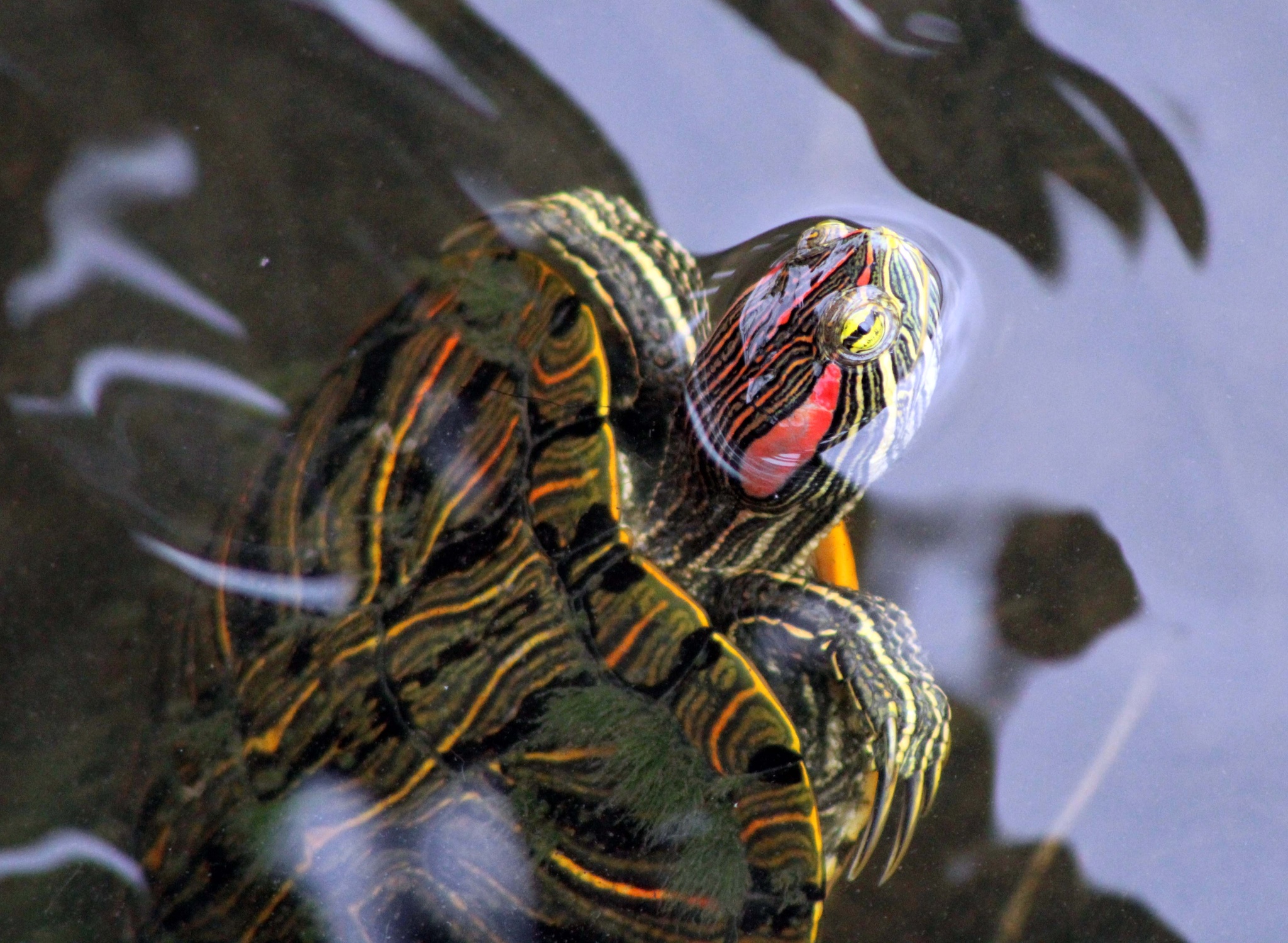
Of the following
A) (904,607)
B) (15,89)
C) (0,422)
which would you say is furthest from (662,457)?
(15,89)

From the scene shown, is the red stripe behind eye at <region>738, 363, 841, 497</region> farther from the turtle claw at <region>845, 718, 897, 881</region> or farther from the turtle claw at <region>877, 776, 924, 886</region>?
the turtle claw at <region>877, 776, 924, 886</region>

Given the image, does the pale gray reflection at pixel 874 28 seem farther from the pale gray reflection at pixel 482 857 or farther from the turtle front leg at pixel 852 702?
the pale gray reflection at pixel 482 857

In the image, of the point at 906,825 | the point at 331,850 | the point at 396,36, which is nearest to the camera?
the point at 331,850

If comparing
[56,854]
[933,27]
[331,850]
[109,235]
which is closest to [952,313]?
[933,27]

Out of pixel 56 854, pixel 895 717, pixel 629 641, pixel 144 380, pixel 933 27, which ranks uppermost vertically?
pixel 933 27

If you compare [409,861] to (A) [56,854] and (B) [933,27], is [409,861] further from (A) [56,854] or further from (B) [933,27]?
(B) [933,27]

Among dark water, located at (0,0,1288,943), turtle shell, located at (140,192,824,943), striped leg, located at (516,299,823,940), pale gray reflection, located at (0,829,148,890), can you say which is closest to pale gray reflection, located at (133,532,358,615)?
turtle shell, located at (140,192,824,943)

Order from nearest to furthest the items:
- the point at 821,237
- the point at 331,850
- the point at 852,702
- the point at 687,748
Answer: the point at 331,850, the point at 687,748, the point at 821,237, the point at 852,702
